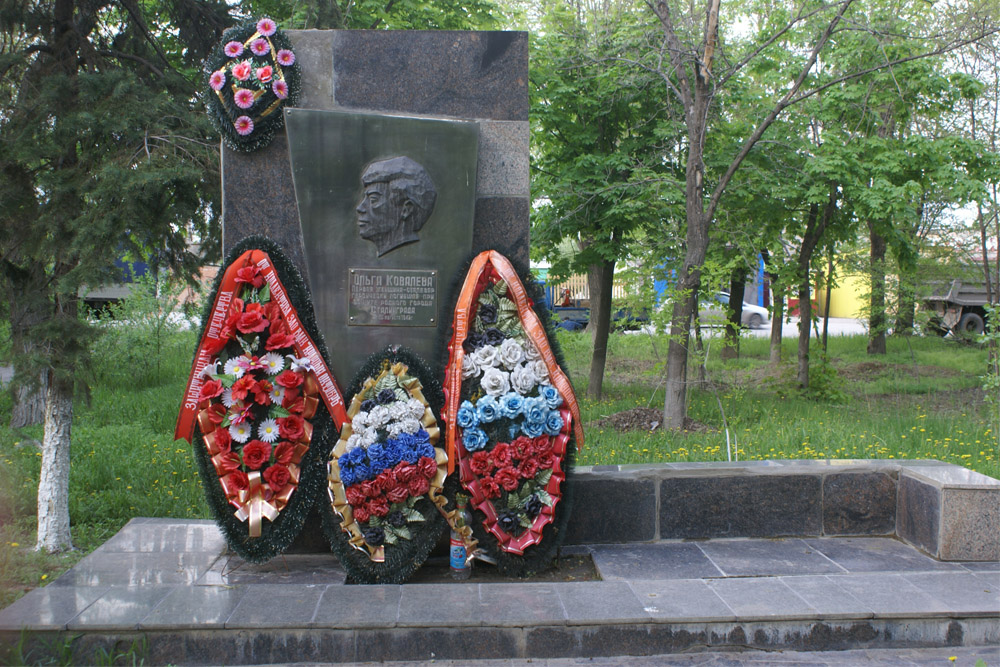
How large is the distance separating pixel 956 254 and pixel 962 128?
2120 millimetres

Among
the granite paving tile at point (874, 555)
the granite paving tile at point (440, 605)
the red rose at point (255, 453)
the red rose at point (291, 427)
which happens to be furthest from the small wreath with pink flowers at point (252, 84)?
the granite paving tile at point (874, 555)

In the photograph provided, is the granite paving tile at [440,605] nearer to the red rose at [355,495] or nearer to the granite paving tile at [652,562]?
the red rose at [355,495]

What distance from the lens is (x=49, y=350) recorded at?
4141 millimetres

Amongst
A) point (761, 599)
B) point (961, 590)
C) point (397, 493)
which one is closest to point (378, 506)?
point (397, 493)

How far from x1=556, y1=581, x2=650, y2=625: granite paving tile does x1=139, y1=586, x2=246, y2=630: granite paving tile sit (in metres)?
1.50

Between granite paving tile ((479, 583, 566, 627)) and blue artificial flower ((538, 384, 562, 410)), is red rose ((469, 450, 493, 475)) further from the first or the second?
granite paving tile ((479, 583, 566, 627))

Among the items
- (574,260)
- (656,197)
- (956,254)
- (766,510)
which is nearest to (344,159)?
(766,510)

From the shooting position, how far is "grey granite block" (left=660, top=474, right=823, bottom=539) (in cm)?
427

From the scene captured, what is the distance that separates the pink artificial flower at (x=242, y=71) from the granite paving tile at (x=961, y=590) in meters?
4.20

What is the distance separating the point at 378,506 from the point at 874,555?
2.67 m

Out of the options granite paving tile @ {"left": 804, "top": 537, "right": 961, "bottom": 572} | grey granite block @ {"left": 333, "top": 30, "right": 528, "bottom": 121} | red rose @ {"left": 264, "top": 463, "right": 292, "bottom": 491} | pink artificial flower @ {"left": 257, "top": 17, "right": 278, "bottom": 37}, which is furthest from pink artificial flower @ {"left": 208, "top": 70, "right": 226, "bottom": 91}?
granite paving tile @ {"left": 804, "top": 537, "right": 961, "bottom": 572}

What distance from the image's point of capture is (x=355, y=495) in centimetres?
368

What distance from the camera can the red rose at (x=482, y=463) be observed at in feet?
12.2

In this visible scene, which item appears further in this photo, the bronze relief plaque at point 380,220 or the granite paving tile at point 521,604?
the bronze relief plaque at point 380,220
